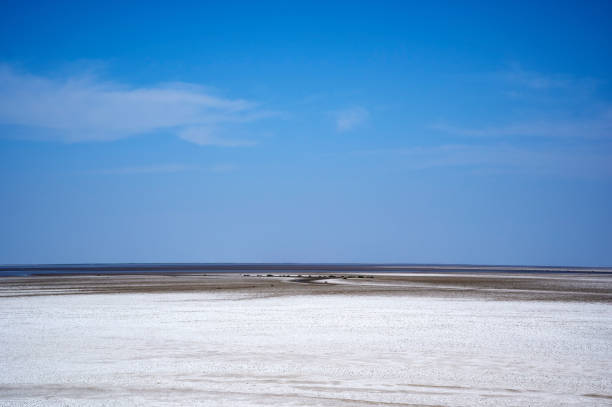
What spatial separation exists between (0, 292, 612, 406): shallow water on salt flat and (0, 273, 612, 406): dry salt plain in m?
0.03

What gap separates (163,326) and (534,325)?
11313mm

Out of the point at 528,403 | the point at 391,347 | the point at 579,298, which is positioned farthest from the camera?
the point at 579,298

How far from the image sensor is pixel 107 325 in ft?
54.1

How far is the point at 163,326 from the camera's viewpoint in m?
16.3

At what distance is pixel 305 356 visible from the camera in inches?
465

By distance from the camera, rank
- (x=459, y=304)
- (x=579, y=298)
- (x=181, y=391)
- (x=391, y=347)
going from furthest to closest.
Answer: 1. (x=579, y=298)
2. (x=459, y=304)
3. (x=391, y=347)
4. (x=181, y=391)

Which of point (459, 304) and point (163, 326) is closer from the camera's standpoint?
point (163, 326)

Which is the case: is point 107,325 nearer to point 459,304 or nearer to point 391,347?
point 391,347

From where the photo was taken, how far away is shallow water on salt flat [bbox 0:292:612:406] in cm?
876

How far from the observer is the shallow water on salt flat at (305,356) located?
8758 millimetres

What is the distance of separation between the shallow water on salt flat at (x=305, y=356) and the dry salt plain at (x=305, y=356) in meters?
0.03

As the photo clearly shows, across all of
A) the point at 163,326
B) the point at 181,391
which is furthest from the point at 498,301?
the point at 181,391

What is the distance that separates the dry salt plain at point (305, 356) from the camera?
8.73 meters

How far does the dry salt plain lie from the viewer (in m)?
8.73
